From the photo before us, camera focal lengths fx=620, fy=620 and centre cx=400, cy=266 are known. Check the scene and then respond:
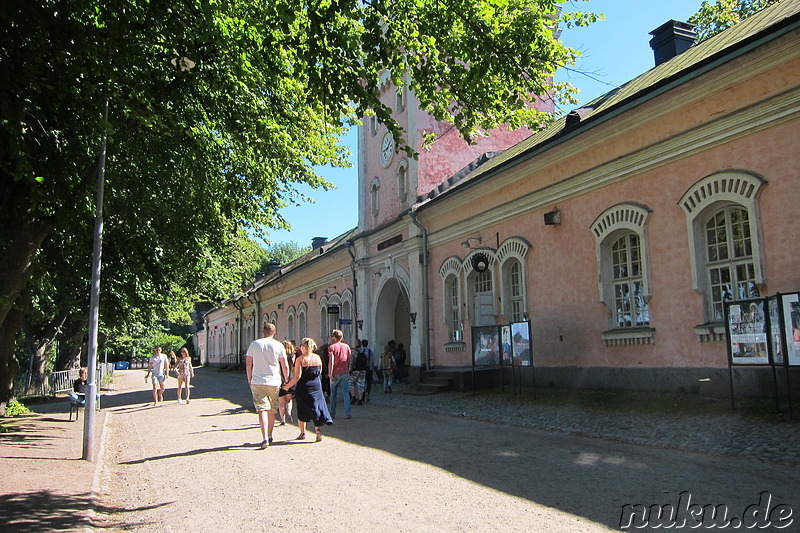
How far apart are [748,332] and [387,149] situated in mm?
17309

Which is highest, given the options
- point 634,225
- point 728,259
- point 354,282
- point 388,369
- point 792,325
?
point 354,282

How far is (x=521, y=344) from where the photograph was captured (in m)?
13.9

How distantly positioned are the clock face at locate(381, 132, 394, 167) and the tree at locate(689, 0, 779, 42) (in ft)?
36.9

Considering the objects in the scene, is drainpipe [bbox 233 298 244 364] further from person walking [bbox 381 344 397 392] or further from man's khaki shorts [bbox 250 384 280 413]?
man's khaki shorts [bbox 250 384 280 413]

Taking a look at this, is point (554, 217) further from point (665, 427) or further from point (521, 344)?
point (665, 427)

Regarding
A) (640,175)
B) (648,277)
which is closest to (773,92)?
(640,175)

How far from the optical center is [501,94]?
8.02m

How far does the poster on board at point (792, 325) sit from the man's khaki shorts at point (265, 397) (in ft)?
23.7

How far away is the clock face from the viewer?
78.9 feet

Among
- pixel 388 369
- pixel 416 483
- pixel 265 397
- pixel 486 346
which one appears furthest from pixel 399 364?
pixel 416 483

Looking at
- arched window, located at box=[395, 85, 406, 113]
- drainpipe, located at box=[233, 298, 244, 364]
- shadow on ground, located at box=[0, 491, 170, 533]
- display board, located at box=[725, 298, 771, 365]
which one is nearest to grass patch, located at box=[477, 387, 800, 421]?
display board, located at box=[725, 298, 771, 365]

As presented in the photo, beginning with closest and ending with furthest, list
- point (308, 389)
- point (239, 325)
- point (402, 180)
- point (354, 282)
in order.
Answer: point (308, 389) < point (402, 180) < point (354, 282) < point (239, 325)

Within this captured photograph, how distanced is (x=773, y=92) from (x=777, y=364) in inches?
174

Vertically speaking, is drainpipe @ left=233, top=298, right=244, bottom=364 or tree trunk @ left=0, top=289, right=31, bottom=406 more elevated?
drainpipe @ left=233, top=298, right=244, bottom=364
